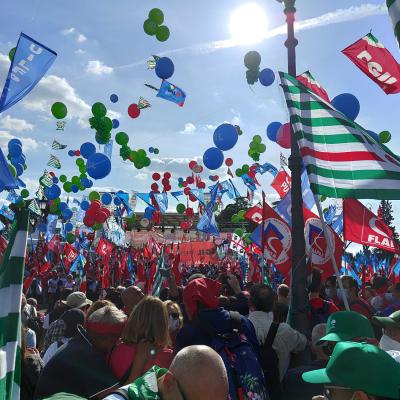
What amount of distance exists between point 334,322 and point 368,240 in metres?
5.15

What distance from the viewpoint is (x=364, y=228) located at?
8.03 metres

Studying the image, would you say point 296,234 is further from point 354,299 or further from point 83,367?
point 83,367

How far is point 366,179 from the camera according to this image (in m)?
4.79

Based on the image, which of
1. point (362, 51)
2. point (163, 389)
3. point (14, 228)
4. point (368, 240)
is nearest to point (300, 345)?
point (163, 389)

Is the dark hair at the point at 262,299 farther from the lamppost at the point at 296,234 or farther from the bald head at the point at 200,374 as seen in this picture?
the bald head at the point at 200,374

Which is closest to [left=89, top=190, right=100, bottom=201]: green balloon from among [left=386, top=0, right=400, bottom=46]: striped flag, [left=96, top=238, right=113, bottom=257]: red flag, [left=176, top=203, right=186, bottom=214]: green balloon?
[left=96, top=238, right=113, bottom=257]: red flag

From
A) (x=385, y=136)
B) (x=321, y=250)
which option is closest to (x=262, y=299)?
(x=321, y=250)

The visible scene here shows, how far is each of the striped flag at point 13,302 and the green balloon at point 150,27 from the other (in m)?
9.76

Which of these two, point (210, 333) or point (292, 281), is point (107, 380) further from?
point (292, 281)

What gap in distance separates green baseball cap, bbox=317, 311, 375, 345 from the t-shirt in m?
1.47

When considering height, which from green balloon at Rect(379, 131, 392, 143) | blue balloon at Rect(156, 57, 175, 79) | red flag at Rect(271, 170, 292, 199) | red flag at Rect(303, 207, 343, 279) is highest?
blue balloon at Rect(156, 57, 175, 79)

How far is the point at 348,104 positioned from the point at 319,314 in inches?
177

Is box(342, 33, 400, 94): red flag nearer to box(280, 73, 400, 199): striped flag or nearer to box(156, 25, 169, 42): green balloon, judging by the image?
box(280, 73, 400, 199): striped flag

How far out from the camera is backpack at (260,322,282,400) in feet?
11.6
